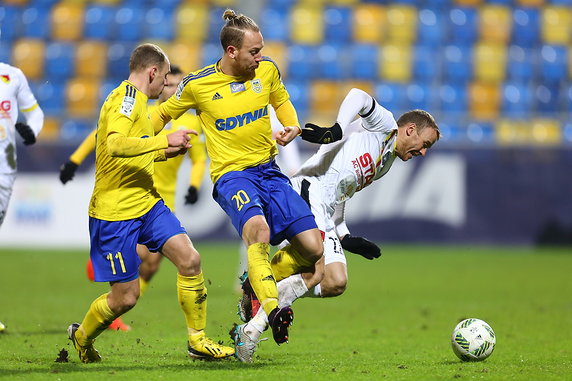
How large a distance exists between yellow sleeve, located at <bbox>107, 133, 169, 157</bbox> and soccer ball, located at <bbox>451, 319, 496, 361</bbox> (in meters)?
2.26

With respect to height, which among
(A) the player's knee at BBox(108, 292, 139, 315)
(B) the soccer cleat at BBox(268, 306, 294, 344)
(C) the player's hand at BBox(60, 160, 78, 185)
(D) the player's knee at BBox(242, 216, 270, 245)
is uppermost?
(D) the player's knee at BBox(242, 216, 270, 245)

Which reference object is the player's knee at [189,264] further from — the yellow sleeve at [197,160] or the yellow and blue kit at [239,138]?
the yellow sleeve at [197,160]

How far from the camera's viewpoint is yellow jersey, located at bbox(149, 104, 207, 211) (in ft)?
28.5

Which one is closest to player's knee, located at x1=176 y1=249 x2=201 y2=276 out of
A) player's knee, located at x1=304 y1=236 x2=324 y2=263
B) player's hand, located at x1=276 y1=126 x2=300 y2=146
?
player's knee, located at x1=304 y1=236 x2=324 y2=263

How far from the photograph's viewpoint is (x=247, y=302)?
22.1ft

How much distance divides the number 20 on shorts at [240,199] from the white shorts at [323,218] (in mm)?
978

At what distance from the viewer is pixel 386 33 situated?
20.0 metres

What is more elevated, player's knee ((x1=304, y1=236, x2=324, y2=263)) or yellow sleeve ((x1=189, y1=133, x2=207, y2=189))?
player's knee ((x1=304, y1=236, x2=324, y2=263))

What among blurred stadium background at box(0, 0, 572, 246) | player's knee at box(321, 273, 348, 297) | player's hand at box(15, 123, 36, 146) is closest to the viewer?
player's knee at box(321, 273, 348, 297)

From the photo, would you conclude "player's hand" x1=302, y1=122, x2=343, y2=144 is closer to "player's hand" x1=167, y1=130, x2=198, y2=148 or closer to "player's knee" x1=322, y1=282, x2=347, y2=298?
"player's hand" x1=167, y1=130, x2=198, y2=148

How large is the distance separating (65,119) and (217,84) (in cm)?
1144

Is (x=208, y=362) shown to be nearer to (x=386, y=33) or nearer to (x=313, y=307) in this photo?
(x=313, y=307)

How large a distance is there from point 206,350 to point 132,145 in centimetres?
139

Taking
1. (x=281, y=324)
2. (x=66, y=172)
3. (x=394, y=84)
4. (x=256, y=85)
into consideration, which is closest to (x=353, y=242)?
(x=256, y=85)
